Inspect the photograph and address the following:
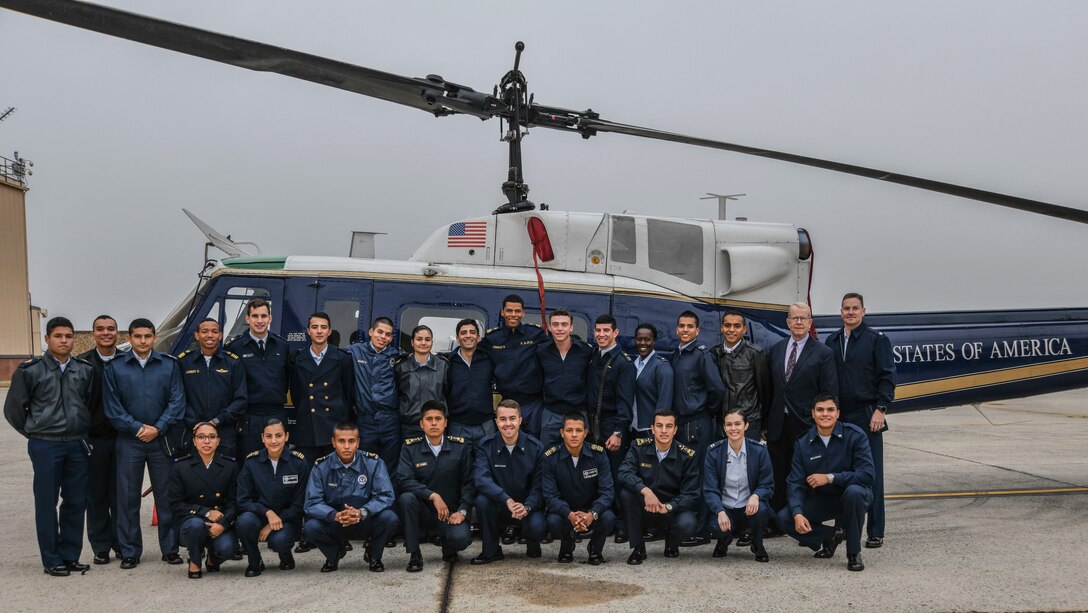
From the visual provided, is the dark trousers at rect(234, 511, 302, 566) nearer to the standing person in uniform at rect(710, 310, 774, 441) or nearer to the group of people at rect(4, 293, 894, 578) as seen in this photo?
the group of people at rect(4, 293, 894, 578)

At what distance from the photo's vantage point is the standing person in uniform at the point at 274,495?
579 cm

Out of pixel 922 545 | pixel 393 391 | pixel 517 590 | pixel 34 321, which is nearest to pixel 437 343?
pixel 393 391

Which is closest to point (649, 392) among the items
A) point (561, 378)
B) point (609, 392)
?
point (609, 392)

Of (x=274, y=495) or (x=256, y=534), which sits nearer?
(x=256, y=534)

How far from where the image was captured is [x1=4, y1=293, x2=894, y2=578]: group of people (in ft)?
19.5

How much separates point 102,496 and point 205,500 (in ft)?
3.09

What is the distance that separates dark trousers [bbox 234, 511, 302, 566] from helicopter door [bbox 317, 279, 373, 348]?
196cm

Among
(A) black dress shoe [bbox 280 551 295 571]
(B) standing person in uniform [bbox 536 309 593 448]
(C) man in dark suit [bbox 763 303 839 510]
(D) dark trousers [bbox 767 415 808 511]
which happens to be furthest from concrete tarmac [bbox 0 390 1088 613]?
(B) standing person in uniform [bbox 536 309 593 448]

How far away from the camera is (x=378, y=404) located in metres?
6.67

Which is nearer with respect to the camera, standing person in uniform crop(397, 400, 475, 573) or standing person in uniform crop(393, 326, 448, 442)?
standing person in uniform crop(397, 400, 475, 573)

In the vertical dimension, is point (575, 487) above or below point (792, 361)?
below

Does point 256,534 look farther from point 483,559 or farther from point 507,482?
point 507,482

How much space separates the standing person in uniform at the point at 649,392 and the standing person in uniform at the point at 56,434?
156 inches

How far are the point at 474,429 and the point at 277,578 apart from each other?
1791 mm
